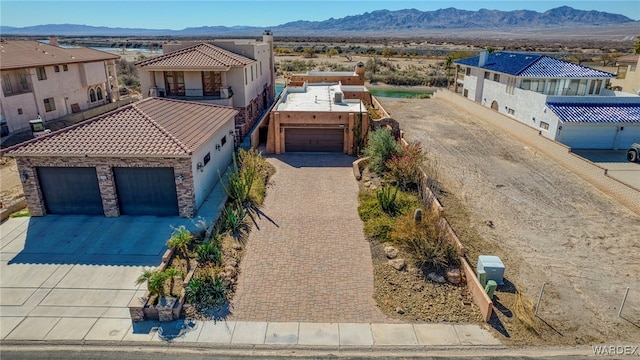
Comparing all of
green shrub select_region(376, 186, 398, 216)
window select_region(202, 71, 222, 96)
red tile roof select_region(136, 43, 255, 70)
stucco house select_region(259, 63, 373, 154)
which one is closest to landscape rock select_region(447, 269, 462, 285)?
green shrub select_region(376, 186, 398, 216)

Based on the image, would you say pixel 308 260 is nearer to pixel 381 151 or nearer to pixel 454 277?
pixel 454 277

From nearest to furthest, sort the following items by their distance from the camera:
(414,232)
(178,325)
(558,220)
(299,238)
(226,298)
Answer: (178,325) < (226,298) < (414,232) < (299,238) < (558,220)

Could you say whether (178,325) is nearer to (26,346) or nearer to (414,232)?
(26,346)

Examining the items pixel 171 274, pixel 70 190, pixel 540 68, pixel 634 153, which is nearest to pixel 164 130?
pixel 70 190

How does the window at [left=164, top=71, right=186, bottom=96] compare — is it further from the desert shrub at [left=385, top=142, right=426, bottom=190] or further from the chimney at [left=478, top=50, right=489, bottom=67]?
the chimney at [left=478, top=50, right=489, bottom=67]

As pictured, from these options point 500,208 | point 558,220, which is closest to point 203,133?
point 500,208

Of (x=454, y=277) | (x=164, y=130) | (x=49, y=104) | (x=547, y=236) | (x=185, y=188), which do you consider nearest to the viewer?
(x=454, y=277)
